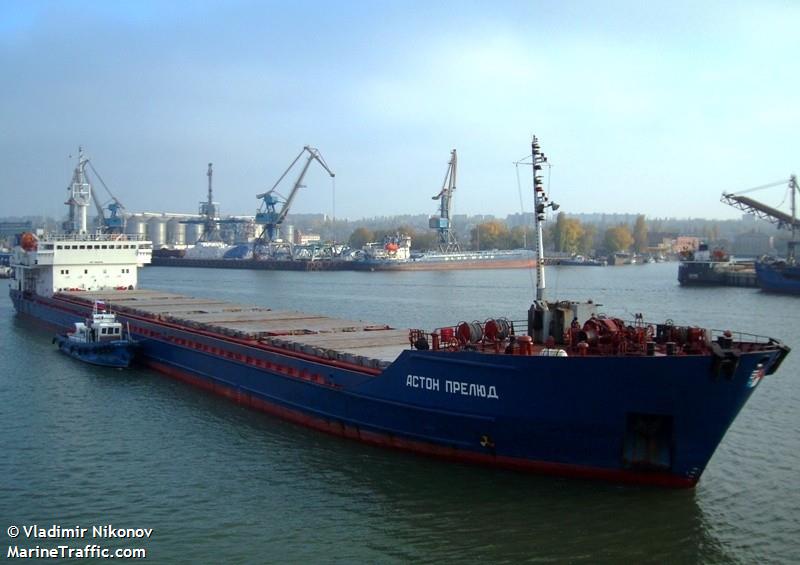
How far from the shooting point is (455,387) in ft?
38.0

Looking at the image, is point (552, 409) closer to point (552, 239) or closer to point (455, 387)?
point (455, 387)

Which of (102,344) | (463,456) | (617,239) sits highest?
(617,239)

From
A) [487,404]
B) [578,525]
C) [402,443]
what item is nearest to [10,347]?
[402,443]

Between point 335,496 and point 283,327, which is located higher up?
point 283,327

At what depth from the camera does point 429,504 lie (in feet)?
36.0

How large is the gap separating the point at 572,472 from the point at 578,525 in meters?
1.09

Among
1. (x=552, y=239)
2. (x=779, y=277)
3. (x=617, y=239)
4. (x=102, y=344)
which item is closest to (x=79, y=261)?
(x=102, y=344)

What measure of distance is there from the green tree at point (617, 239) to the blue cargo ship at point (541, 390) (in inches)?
4593

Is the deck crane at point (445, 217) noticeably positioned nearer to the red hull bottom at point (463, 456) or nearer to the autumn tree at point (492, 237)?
the autumn tree at point (492, 237)

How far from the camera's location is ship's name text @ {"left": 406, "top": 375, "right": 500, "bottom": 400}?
441 inches

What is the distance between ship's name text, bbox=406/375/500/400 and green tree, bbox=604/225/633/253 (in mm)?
120340

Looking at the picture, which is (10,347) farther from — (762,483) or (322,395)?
(762,483)

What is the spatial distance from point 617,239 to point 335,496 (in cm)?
12197

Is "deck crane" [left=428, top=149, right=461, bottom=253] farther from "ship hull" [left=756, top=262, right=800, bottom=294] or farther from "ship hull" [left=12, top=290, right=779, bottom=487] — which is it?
"ship hull" [left=12, top=290, right=779, bottom=487]
